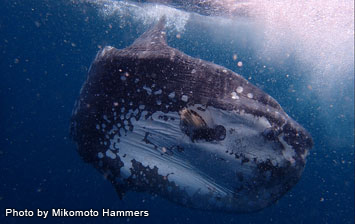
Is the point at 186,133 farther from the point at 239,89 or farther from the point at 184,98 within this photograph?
the point at 239,89

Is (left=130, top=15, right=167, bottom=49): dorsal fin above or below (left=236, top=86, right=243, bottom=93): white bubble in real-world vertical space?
above

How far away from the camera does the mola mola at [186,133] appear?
290cm

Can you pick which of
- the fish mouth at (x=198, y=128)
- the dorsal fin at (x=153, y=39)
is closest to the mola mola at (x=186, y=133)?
the fish mouth at (x=198, y=128)

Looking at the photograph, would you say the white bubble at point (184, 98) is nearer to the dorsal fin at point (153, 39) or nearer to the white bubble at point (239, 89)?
the white bubble at point (239, 89)

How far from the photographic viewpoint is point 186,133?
9.68 ft

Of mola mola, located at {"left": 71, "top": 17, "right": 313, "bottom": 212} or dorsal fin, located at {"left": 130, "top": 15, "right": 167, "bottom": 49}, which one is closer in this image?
mola mola, located at {"left": 71, "top": 17, "right": 313, "bottom": 212}

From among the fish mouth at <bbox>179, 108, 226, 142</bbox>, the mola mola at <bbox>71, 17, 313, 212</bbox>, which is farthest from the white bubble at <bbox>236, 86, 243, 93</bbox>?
the fish mouth at <bbox>179, 108, 226, 142</bbox>

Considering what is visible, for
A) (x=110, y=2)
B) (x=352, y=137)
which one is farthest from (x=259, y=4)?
(x=352, y=137)

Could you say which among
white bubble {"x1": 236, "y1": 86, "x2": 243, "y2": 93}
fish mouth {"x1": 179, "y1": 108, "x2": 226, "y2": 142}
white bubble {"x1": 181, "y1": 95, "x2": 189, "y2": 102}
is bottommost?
fish mouth {"x1": 179, "y1": 108, "x2": 226, "y2": 142}

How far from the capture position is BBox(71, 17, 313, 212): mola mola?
2896 millimetres

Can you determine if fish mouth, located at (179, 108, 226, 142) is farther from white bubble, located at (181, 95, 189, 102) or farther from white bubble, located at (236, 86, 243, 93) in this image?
white bubble, located at (236, 86, 243, 93)

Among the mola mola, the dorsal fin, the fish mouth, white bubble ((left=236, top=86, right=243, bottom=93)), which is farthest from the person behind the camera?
the dorsal fin

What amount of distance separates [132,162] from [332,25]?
66.4ft

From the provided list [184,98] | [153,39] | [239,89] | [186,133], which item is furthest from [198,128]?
[153,39]
